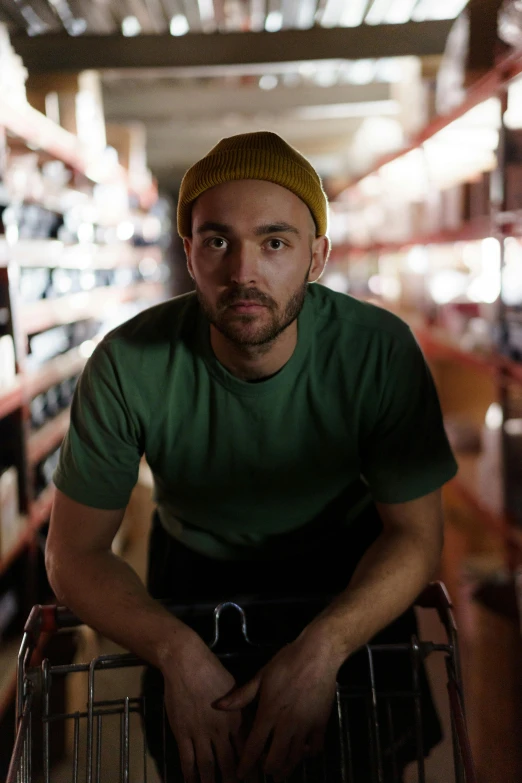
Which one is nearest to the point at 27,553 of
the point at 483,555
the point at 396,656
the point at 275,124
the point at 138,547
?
the point at 138,547

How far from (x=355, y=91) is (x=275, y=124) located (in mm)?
1746

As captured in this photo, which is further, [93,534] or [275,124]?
[275,124]

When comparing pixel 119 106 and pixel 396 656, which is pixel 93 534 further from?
pixel 119 106

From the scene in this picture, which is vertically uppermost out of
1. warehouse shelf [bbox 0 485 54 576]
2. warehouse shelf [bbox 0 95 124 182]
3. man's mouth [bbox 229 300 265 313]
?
warehouse shelf [bbox 0 95 124 182]

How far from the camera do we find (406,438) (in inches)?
52.5

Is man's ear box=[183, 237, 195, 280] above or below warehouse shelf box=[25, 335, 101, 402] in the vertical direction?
above

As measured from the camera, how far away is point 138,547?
3947 millimetres

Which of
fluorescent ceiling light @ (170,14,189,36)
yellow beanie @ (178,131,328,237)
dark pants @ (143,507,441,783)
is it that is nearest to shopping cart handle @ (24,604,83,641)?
dark pants @ (143,507,441,783)

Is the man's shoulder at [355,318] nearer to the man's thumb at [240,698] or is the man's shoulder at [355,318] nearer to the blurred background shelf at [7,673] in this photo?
the man's thumb at [240,698]

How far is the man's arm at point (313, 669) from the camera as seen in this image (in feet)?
3.42

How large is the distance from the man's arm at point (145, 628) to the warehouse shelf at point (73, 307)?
78.7 inches

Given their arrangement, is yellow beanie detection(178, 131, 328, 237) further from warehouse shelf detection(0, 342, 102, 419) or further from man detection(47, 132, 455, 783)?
warehouse shelf detection(0, 342, 102, 419)

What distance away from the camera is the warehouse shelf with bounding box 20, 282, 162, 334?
3271 mm

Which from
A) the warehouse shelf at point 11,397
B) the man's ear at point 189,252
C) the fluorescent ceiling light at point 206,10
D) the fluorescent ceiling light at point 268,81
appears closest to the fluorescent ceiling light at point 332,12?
the fluorescent ceiling light at point 206,10
